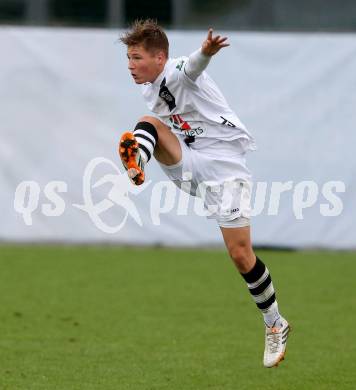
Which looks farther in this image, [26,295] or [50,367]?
[26,295]

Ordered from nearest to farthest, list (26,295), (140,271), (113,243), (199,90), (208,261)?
1. (199,90)
2. (26,295)
3. (140,271)
4. (208,261)
5. (113,243)

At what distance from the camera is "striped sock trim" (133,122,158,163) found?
6.37 m

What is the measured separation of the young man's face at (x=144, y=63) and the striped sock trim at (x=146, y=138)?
0.32 meters

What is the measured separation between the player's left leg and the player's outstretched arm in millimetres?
1026

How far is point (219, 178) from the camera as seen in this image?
6.88m

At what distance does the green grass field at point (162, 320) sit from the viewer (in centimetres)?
705

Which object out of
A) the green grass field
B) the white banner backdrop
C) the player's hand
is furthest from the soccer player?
the white banner backdrop

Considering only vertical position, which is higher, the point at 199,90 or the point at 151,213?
the point at 199,90

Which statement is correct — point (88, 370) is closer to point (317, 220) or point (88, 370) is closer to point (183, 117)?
point (183, 117)

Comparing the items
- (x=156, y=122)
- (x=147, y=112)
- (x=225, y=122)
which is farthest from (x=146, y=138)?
(x=147, y=112)

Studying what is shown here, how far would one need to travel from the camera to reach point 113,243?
13.3 meters

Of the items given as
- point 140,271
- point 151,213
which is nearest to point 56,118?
point 151,213

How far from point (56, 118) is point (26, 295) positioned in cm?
351

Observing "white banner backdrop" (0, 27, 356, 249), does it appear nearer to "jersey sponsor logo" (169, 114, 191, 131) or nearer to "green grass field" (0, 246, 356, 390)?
"green grass field" (0, 246, 356, 390)
